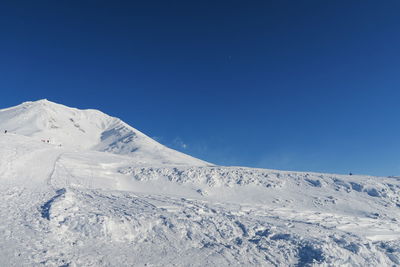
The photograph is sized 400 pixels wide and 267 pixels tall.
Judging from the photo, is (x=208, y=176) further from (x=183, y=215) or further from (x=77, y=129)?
(x=77, y=129)

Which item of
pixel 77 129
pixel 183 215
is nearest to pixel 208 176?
pixel 183 215

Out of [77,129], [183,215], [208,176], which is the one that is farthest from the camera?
[77,129]

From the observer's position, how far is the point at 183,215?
60.6 ft

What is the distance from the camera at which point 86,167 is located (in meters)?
31.4

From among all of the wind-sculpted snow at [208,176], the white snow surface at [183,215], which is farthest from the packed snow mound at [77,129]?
the white snow surface at [183,215]

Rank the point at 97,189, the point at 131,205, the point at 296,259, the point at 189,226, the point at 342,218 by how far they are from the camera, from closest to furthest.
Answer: the point at 296,259 → the point at 189,226 → the point at 131,205 → the point at 342,218 → the point at 97,189

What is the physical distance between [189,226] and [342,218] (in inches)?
465

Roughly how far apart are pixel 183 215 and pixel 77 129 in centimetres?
10930

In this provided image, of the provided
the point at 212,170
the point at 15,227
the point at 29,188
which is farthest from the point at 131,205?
the point at 212,170

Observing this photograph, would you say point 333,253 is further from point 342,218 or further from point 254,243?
point 342,218

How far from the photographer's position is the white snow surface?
13.7 meters

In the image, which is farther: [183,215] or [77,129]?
[77,129]

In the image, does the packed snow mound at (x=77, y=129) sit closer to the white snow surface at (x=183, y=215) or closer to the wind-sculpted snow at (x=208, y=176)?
the wind-sculpted snow at (x=208, y=176)

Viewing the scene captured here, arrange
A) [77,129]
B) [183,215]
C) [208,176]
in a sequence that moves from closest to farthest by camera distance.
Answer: [183,215] → [208,176] → [77,129]
